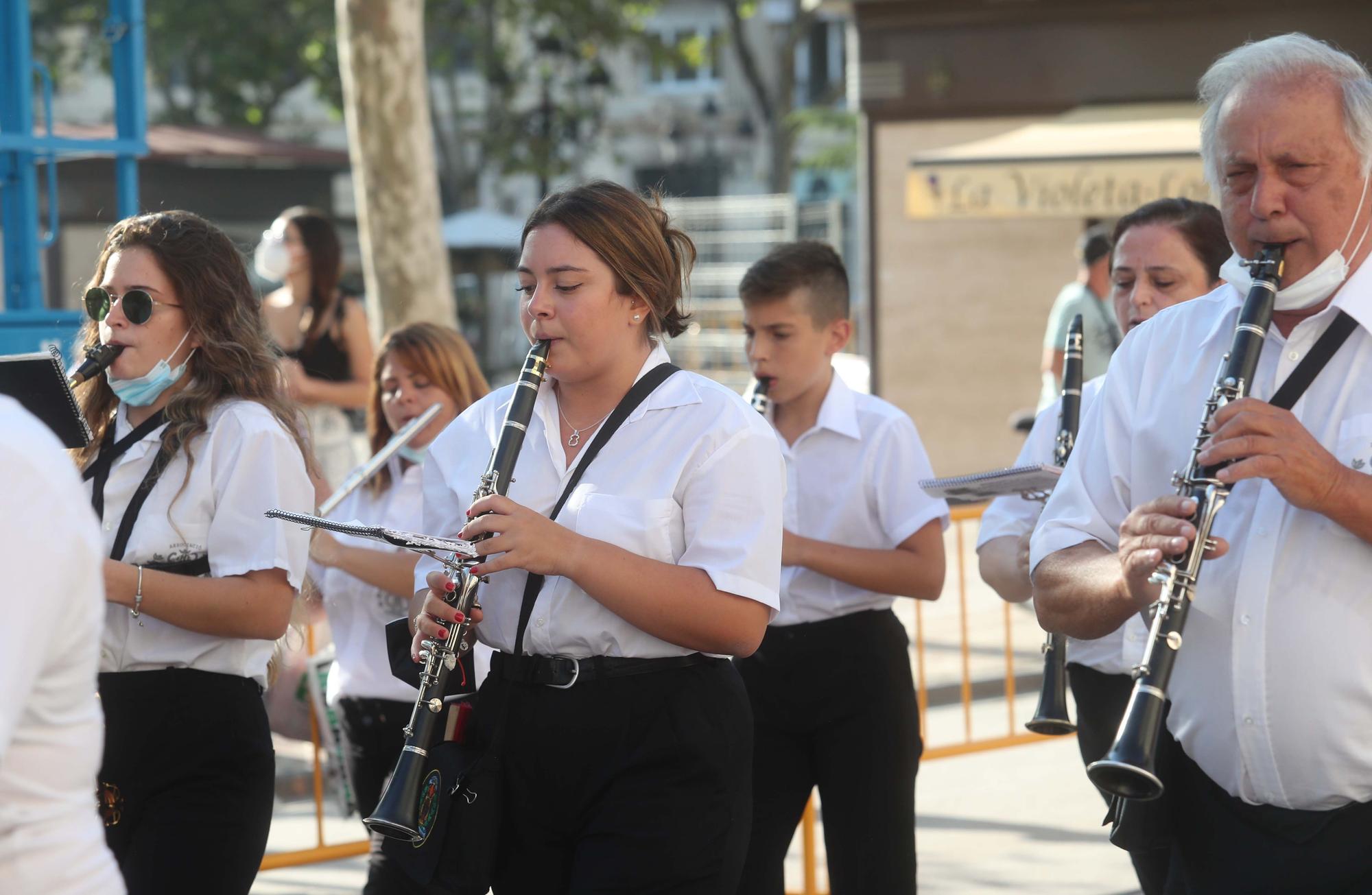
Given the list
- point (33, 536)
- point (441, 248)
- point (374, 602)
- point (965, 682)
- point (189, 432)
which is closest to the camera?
point (33, 536)

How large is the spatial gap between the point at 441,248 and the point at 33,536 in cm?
960

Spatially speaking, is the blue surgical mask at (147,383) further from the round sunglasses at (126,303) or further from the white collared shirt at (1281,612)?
the white collared shirt at (1281,612)

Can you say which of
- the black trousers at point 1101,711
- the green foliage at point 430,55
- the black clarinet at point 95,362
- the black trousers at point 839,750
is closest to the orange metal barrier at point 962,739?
the black trousers at point 839,750

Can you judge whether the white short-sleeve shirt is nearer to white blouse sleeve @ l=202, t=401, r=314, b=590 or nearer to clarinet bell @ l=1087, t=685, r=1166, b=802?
white blouse sleeve @ l=202, t=401, r=314, b=590

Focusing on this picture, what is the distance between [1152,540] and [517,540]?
1056mm

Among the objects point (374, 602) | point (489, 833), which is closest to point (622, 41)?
point (374, 602)

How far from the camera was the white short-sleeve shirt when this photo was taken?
452cm

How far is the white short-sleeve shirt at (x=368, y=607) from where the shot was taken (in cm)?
452

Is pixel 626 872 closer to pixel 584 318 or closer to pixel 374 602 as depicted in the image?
pixel 584 318

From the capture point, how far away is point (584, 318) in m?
3.06

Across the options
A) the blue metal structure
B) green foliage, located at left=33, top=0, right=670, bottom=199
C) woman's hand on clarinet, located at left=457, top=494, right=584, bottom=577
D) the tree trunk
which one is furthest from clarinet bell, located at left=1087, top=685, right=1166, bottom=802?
green foliage, located at left=33, top=0, right=670, bottom=199

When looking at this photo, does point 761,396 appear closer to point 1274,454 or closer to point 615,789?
point 615,789

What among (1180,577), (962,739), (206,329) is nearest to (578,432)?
(206,329)

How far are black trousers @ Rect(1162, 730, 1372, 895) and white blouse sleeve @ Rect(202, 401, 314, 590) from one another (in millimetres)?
1828
